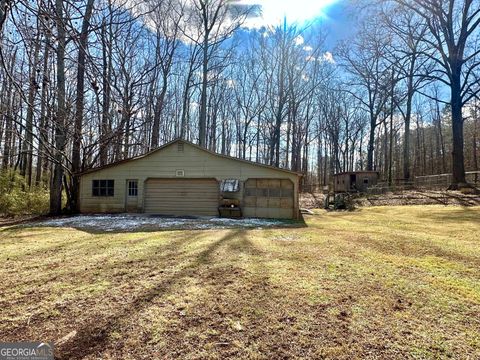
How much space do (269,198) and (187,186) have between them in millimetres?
3907

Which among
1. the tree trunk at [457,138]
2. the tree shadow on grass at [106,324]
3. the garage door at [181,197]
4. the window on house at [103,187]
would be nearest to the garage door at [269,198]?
the garage door at [181,197]

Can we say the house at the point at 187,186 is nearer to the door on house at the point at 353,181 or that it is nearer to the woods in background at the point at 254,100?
the woods in background at the point at 254,100

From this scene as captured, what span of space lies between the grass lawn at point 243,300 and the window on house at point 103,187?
7522 mm

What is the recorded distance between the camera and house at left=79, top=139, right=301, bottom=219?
12.6 m

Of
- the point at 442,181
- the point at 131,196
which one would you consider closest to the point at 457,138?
the point at 442,181

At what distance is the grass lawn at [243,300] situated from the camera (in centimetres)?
245

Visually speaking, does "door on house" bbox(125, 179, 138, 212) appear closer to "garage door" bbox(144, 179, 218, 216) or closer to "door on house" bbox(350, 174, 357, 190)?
"garage door" bbox(144, 179, 218, 216)

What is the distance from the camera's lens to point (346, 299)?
3.37 meters

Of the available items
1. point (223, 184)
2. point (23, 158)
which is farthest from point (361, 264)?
point (23, 158)

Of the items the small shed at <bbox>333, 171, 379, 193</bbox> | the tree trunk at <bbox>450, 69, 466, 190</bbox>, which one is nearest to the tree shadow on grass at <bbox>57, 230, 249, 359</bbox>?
→ the tree trunk at <bbox>450, 69, 466, 190</bbox>

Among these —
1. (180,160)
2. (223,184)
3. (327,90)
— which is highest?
(327,90)

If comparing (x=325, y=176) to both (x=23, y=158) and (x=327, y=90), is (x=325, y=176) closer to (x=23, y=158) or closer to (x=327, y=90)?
(x=327, y=90)

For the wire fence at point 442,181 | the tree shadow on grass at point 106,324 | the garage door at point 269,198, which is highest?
the wire fence at point 442,181

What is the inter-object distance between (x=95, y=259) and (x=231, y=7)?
20.7 metres
